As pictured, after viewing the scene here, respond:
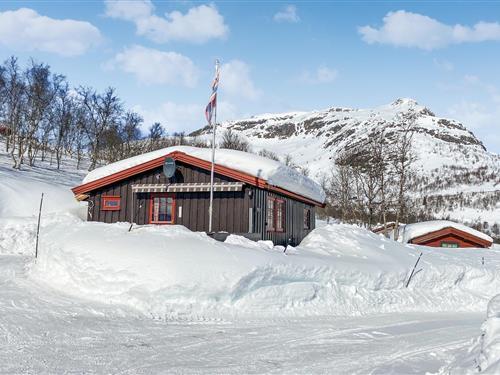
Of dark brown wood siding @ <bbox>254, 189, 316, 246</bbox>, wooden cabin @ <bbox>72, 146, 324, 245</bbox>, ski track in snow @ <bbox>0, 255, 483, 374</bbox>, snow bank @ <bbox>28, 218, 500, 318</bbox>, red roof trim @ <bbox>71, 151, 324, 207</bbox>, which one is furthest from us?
dark brown wood siding @ <bbox>254, 189, 316, 246</bbox>

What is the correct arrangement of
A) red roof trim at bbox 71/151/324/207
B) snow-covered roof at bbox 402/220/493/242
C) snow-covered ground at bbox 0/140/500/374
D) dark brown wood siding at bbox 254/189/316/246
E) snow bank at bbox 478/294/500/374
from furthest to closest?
snow-covered roof at bbox 402/220/493/242 < dark brown wood siding at bbox 254/189/316/246 < red roof trim at bbox 71/151/324/207 < snow-covered ground at bbox 0/140/500/374 < snow bank at bbox 478/294/500/374

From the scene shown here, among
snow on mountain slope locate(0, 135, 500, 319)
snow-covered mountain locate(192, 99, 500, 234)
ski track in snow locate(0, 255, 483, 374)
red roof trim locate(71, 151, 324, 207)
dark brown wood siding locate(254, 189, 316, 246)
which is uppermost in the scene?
snow-covered mountain locate(192, 99, 500, 234)

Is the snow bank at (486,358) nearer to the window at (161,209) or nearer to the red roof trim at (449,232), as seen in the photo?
the window at (161,209)

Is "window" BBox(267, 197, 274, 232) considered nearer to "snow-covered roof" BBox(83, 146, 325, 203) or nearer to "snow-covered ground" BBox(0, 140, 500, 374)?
"snow-covered roof" BBox(83, 146, 325, 203)

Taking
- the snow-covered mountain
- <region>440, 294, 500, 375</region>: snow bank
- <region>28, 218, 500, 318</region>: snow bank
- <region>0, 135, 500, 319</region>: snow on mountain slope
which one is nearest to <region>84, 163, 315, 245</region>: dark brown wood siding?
<region>0, 135, 500, 319</region>: snow on mountain slope

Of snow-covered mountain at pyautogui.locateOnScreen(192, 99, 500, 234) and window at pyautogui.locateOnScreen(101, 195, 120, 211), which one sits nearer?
window at pyautogui.locateOnScreen(101, 195, 120, 211)

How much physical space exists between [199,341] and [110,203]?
1091cm

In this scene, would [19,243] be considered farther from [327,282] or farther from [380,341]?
[380,341]

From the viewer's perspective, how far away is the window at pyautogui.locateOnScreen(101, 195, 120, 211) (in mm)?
16594

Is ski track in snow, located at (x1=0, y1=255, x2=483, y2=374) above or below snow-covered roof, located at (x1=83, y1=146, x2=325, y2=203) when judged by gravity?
below

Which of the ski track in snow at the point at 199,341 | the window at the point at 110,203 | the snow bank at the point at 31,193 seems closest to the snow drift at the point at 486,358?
the ski track in snow at the point at 199,341

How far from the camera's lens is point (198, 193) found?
15711 mm

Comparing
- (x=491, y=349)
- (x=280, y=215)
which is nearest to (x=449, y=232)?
(x=280, y=215)

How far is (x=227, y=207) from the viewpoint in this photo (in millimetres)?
15172
